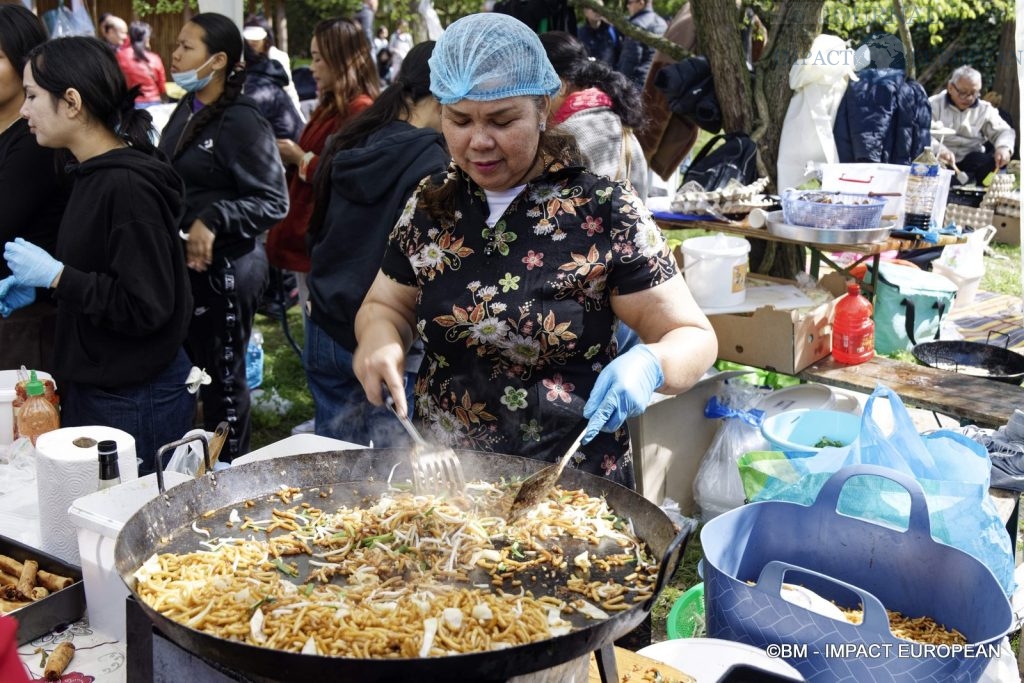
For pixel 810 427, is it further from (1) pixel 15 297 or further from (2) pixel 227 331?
(1) pixel 15 297

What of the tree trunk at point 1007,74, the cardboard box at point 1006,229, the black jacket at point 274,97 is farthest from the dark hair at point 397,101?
the tree trunk at point 1007,74

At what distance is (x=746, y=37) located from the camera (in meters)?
6.18

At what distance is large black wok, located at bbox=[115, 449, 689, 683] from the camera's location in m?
1.33

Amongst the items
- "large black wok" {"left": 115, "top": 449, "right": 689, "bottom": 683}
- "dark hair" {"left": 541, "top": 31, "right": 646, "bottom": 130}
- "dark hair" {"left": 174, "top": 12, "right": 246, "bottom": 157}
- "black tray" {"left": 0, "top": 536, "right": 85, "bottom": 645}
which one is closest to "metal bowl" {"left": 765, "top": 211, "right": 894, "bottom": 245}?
"dark hair" {"left": 541, "top": 31, "right": 646, "bottom": 130}

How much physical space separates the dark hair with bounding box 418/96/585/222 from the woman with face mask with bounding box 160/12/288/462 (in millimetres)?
2191

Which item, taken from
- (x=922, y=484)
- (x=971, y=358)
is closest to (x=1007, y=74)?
(x=971, y=358)

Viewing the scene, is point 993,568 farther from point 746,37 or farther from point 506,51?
point 746,37

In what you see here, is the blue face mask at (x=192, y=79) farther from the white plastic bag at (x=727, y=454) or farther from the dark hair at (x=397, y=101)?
the white plastic bag at (x=727, y=454)

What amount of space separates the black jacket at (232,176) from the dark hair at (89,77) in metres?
1.07

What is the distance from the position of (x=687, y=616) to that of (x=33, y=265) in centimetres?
234

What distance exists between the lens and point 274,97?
260 inches

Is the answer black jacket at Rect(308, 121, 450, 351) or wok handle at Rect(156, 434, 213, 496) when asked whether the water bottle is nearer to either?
black jacket at Rect(308, 121, 450, 351)

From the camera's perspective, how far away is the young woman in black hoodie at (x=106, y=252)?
311 cm

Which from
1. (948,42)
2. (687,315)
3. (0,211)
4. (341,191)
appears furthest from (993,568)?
(948,42)
